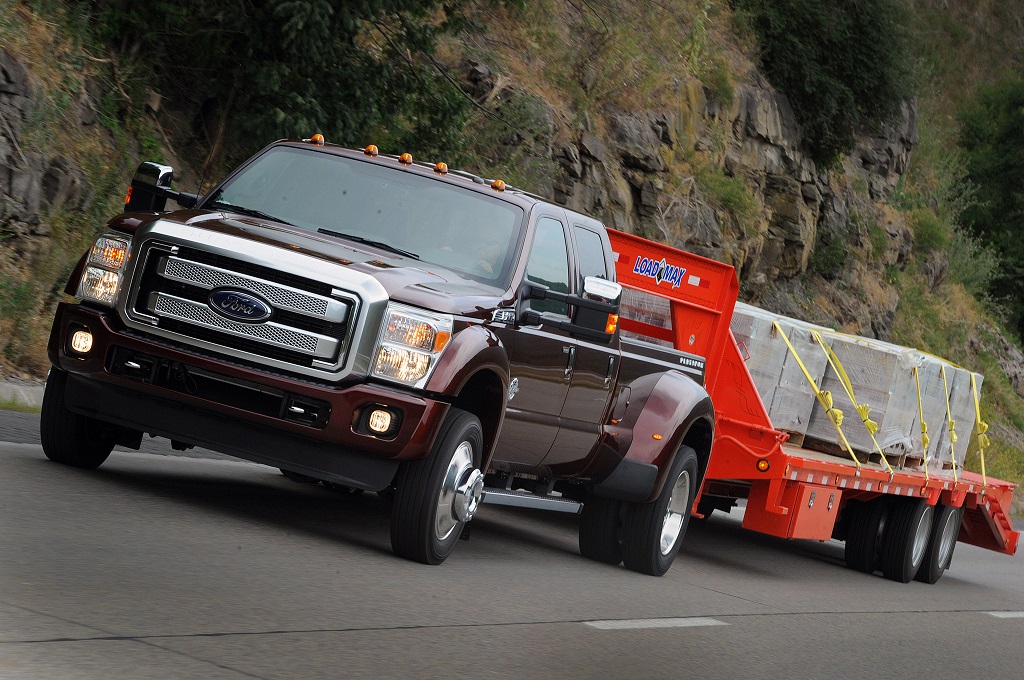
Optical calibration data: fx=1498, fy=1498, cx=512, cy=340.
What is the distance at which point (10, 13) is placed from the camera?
A: 15414 millimetres

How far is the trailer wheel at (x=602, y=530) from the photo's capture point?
10.4 metres

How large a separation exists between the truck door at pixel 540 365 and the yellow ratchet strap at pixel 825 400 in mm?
3858

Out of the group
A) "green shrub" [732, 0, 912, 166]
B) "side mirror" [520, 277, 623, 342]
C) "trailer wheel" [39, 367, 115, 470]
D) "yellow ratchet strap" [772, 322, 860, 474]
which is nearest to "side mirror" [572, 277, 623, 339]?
"side mirror" [520, 277, 623, 342]

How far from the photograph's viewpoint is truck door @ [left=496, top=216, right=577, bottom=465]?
27.9 feet

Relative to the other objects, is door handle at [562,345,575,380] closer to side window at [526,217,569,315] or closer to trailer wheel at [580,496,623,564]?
side window at [526,217,569,315]

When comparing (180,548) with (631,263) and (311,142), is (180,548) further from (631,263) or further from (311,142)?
(631,263)

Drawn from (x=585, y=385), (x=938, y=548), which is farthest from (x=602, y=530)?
(x=938, y=548)

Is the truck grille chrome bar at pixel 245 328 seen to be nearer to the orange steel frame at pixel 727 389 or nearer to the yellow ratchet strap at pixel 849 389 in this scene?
the orange steel frame at pixel 727 389

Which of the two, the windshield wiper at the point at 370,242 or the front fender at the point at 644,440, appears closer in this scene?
the windshield wiper at the point at 370,242

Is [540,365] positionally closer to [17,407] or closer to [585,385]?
[585,385]

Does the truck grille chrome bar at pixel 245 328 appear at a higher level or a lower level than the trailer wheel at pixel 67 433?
higher

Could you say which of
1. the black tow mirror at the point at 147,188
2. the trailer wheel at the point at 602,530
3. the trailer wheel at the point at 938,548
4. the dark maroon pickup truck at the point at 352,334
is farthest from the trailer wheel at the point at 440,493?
the trailer wheel at the point at 938,548

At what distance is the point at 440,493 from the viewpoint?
7758 millimetres

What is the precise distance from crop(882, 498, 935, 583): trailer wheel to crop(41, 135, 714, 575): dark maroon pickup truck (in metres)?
5.30
